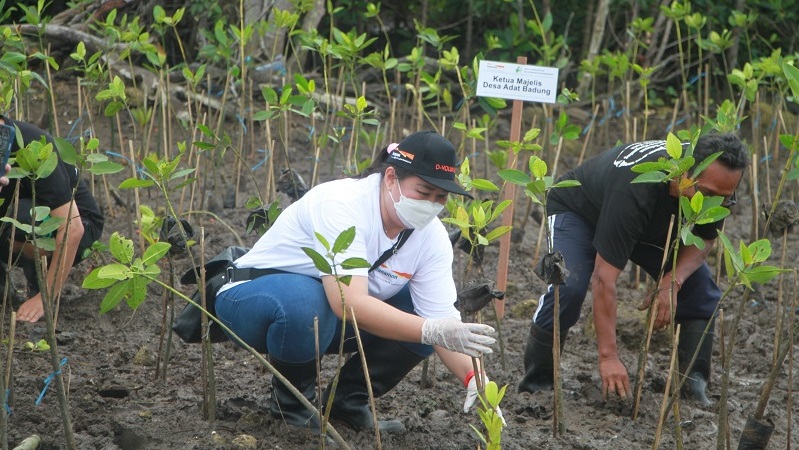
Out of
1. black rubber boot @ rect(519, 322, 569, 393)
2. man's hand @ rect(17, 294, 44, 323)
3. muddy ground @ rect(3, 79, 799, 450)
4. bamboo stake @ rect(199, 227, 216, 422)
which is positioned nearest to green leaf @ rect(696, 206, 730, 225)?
muddy ground @ rect(3, 79, 799, 450)

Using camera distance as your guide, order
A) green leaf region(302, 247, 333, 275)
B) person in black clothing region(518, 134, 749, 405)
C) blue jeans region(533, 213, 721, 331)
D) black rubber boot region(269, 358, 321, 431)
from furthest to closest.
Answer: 1. blue jeans region(533, 213, 721, 331)
2. person in black clothing region(518, 134, 749, 405)
3. black rubber boot region(269, 358, 321, 431)
4. green leaf region(302, 247, 333, 275)

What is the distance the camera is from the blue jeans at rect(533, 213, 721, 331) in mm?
3459

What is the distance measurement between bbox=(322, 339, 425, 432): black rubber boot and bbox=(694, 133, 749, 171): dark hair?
1.10 metres

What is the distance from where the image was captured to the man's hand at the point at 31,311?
362 cm

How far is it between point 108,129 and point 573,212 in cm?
387

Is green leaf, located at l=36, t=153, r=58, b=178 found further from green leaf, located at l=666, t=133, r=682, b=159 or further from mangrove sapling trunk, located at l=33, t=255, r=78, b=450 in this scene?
green leaf, located at l=666, t=133, r=682, b=159

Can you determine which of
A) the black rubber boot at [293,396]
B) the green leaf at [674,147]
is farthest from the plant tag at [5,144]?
the green leaf at [674,147]

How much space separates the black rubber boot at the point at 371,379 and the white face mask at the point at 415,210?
1.35 feet

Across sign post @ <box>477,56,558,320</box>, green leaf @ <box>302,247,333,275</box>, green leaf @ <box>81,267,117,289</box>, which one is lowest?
green leaf @ <box>81,267,117,289</box>

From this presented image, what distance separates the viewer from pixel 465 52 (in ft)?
27.1

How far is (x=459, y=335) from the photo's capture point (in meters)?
2.46

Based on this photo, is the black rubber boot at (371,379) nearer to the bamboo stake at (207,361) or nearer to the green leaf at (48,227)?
the bamboo stake at (207,361)

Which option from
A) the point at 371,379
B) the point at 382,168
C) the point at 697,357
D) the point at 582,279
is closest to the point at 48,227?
the point at 382,168

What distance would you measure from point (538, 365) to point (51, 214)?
70.3 inches
